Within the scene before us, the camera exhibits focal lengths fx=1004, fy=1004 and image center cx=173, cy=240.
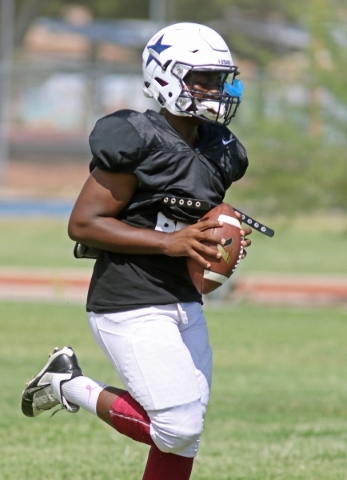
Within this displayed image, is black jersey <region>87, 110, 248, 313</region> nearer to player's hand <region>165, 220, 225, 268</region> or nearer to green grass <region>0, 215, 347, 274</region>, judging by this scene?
player's hand <region>165, 220, 225, 268</region>

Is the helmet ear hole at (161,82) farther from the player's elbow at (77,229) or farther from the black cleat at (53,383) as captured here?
the black cleat at (53,383)

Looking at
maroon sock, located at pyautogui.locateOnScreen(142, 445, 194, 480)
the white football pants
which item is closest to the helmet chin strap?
the white football pants

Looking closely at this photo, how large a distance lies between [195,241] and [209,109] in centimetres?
61

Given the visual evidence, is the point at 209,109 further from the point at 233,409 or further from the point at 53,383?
the point at 233,409

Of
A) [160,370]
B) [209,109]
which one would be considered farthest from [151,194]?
[160,370]

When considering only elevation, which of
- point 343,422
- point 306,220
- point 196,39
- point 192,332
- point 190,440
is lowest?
point 306,220

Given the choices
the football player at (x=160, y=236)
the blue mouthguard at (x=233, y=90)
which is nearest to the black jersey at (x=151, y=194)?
the football player at (x=160, y=236)

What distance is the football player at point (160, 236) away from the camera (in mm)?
4152

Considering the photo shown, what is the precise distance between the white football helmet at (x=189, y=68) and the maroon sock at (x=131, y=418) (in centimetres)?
127

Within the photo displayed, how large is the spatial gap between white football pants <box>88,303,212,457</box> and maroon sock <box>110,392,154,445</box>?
0.18 ft

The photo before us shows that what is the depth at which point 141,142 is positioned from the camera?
4.14 meters

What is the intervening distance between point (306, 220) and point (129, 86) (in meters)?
7.03

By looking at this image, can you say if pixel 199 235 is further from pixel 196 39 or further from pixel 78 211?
pixel 196 39

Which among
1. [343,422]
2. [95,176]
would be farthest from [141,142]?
[343,422]
